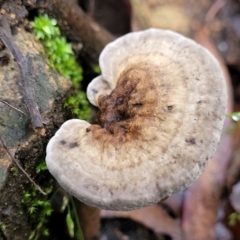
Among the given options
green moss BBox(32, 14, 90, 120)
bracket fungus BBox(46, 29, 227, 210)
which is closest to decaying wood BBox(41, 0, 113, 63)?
green moss BBox(32, 14, 90, 120)

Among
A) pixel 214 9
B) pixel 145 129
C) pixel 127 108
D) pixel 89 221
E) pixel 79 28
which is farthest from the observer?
pixel 214 9

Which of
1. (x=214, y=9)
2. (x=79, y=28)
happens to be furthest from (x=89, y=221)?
(x=214, y=9)

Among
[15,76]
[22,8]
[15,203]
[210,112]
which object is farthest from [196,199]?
[22,8]

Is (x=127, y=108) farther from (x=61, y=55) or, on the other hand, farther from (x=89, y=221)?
(x=89, y=221)

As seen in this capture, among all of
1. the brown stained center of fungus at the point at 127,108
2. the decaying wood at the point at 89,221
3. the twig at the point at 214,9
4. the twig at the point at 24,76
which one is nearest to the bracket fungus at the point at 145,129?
the brown stained center of fungus at the point at 127,108

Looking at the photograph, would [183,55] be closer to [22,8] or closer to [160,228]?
[22,8]
